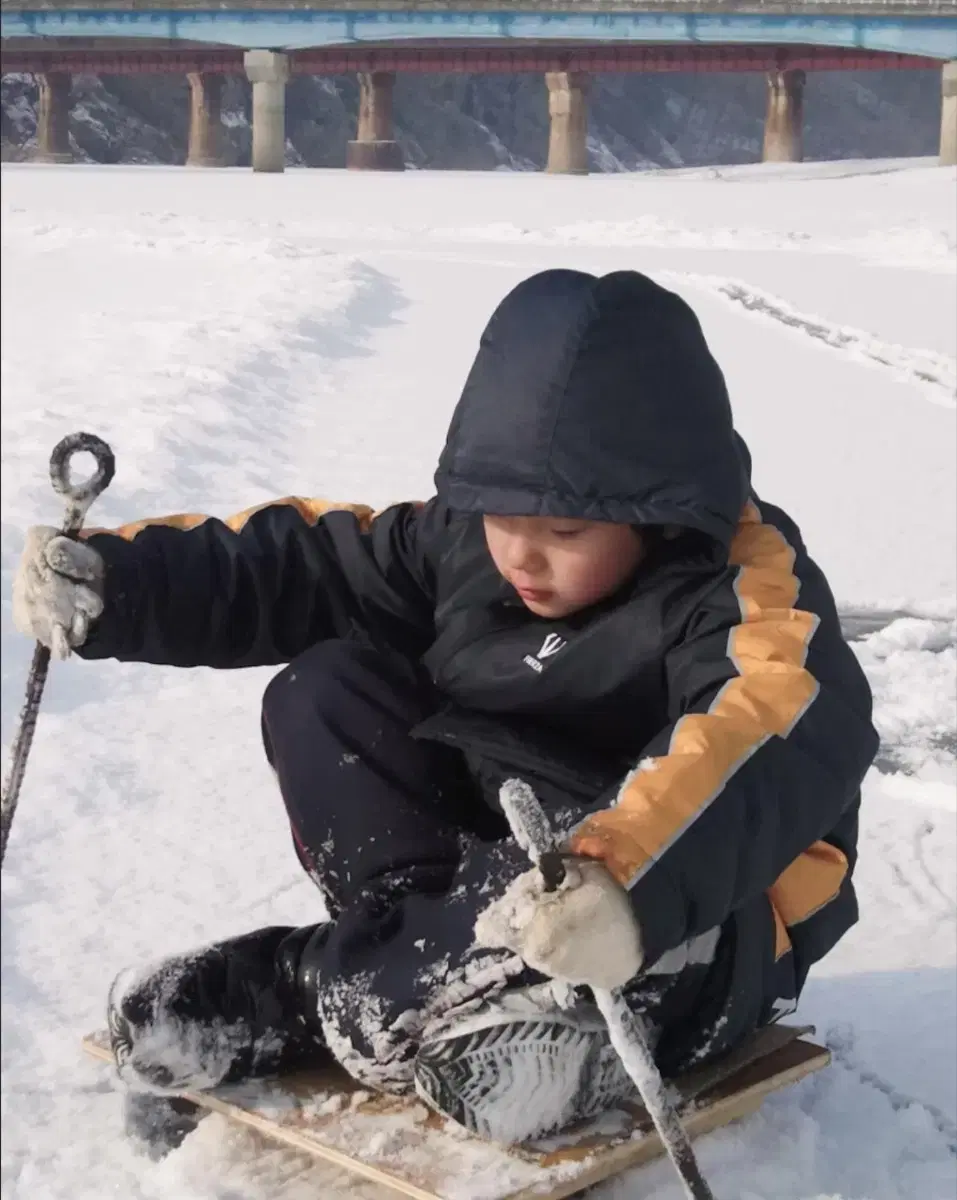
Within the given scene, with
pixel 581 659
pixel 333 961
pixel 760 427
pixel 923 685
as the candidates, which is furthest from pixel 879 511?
pixel 333 961

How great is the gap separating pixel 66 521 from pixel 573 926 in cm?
67

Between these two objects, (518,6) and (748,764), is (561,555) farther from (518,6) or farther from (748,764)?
(518,6)

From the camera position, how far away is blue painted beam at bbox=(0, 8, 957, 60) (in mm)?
3336

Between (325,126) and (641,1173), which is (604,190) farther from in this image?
(325,126)

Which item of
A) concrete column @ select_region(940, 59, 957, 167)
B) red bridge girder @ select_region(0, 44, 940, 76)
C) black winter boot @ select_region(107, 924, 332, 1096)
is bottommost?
black winter boot @ select_region(107, 924, 332, 1096)

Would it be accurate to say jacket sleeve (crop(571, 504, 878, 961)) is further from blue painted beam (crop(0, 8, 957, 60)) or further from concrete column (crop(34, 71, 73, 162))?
concrete column (crop(34, 71, 73, 162))

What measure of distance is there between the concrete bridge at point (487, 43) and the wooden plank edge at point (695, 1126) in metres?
2.24

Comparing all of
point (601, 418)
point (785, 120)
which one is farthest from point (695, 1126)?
point (785, 120)

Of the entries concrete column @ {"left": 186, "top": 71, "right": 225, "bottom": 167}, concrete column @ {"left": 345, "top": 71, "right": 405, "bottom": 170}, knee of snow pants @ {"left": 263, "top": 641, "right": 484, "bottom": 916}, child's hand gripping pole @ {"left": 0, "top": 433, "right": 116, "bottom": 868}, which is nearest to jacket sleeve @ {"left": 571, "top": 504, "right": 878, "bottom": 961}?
knee of snow pants @ {"left": 263, "top": 641, "right": 484, "bottom": 916}

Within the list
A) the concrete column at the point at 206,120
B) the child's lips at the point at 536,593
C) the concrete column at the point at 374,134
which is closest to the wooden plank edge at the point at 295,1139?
the child's lips at the point at 536,593

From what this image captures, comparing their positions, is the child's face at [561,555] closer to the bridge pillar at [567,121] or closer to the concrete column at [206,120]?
the bridge pillar at [567,121]

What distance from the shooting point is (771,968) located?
1.37 metres

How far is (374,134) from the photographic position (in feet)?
24.8

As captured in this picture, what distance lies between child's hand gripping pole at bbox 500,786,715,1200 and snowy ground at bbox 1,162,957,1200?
172mm
